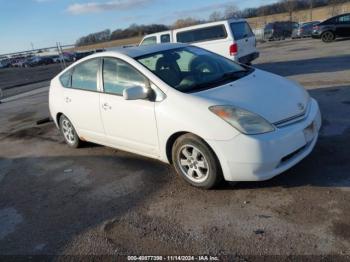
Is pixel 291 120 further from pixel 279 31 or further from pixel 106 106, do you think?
pixel 279 31

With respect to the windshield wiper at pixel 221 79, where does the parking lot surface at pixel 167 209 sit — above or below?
below

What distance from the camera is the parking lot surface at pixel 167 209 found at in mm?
3355

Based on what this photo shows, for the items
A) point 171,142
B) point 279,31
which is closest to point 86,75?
point 171,142

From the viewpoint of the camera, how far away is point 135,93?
14.9 feet

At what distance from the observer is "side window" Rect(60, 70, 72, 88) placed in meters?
6.32

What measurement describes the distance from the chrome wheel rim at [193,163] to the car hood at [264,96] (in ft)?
1.95

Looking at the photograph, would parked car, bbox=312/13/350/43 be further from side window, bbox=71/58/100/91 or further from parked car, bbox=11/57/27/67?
parked car, bbox=11/57/27/67

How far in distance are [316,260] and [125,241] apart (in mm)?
1669

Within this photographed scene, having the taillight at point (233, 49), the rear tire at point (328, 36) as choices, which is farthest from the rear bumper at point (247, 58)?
the rear tire at point (328, 36)

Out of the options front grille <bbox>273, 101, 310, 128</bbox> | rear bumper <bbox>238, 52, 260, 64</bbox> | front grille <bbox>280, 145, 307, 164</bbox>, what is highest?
front grille <bbox>273, 101, 310, 128</bbox>

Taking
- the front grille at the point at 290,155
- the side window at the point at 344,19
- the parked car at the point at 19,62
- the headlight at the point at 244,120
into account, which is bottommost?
the parked car at the point at 19,62

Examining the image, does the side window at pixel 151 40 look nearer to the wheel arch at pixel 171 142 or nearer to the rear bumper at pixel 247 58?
the rear bumper at pixel 247 58

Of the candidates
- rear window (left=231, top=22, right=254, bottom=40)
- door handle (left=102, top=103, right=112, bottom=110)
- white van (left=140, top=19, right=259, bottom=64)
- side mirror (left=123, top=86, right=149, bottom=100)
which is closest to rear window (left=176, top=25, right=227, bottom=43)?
white van (left=140, top=19, right=259, bottom=64)

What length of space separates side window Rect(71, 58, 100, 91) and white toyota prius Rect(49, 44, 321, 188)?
2 cm
